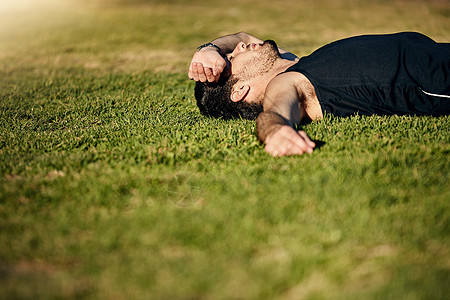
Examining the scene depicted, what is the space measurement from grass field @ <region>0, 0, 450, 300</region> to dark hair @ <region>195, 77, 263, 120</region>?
0.59 feet

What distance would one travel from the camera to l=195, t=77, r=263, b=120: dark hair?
4.30 metres

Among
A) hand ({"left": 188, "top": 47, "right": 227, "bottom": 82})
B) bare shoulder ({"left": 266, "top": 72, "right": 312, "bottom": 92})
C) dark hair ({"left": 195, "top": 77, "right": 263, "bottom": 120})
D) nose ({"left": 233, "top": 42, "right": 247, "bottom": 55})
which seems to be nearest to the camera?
bare shoulder ({"left": 266, "top": 72, "right": 312, "bottom": 92})

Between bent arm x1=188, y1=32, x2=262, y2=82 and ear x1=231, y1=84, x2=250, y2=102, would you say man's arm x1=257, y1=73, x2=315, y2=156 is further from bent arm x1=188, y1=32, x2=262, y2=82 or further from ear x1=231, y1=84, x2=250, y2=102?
bent arm x1=188, y1=32, x2=262, y2=82

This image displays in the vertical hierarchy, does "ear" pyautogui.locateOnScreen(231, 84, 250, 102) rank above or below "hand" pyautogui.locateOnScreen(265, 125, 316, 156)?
above

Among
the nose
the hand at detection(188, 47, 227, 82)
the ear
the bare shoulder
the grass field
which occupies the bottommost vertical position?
the grass field

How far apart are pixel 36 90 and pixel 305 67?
4.57 meters

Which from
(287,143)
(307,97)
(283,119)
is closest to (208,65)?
Result: (307,97)

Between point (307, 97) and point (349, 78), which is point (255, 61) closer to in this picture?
point (307, 97)

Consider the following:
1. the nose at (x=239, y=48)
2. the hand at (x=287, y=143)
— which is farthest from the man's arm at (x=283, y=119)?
the nose at (x=239, y=48)

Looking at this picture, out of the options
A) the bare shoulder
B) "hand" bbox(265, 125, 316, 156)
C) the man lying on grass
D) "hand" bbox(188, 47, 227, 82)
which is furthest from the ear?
"hand" bbox(265, 125, 316, 156)

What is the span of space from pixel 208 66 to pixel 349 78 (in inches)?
54.5

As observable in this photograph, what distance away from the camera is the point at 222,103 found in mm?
4445

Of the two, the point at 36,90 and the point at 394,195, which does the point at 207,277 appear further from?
the point at 36,90

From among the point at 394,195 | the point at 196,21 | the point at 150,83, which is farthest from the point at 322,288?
the point at 196,21
